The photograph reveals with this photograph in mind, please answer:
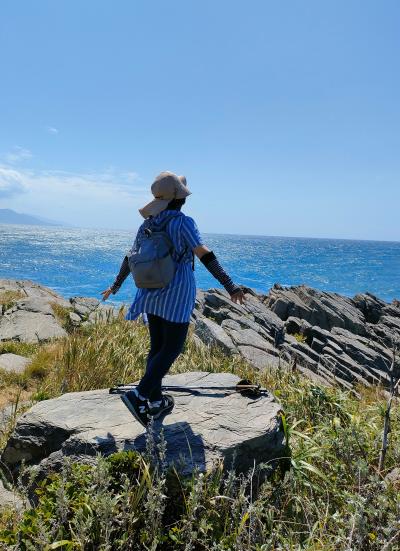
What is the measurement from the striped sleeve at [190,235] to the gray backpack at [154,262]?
150 millimetres

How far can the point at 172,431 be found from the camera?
3498mm

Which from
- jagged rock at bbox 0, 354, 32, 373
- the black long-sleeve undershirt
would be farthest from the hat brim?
jagged rock at bbox 0, 354, 32, 373

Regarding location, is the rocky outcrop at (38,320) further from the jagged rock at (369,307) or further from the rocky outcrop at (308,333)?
the jagged rock at (369,307)

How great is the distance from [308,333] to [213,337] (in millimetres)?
9872

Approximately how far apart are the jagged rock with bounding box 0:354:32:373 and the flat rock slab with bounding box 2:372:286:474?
2840 mm

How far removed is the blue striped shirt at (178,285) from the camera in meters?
3.59

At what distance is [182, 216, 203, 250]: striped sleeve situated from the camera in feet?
11.7

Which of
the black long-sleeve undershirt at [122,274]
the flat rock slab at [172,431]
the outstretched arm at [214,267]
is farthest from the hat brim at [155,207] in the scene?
the flat rock slab at [172,431]


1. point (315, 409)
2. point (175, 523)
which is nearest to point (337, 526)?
point (175, 523)

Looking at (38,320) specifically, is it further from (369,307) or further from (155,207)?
(369,307)

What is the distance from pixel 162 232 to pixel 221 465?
1.99 m

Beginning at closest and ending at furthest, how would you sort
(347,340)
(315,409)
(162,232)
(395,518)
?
(395,518) < (162,232) < (315,409) < (347,340)

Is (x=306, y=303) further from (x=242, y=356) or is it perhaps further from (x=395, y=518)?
(x=395, y=518)

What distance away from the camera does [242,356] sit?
8500mm
